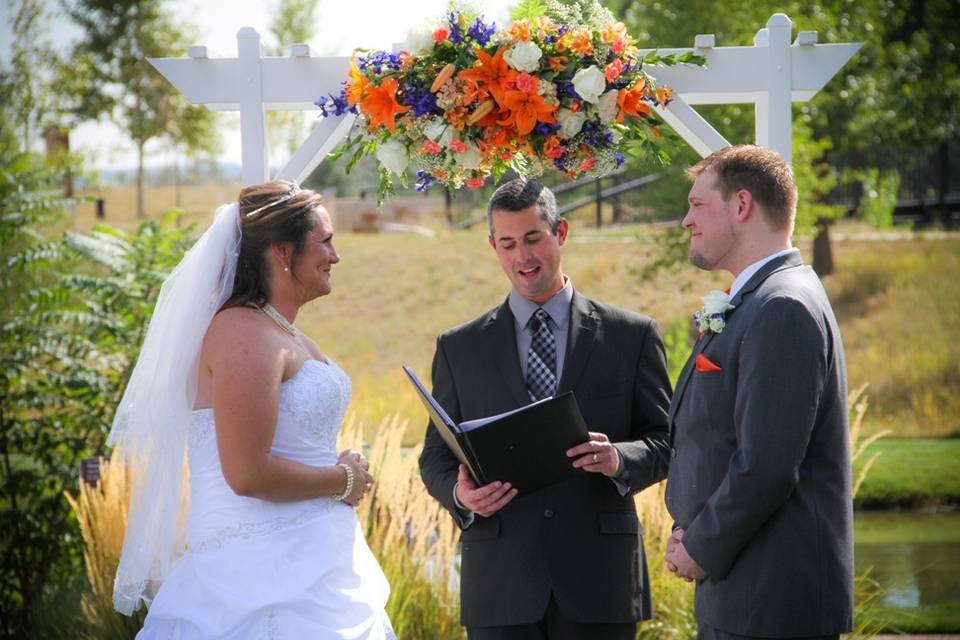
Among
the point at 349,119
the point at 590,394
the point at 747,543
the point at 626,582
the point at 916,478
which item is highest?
the point at 349,119

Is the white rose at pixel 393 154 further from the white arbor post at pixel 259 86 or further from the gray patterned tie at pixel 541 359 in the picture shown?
the gray patterned tie at pixel 541 359

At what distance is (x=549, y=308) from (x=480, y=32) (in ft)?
3.18

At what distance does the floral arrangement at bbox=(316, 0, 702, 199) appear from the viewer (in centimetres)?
360

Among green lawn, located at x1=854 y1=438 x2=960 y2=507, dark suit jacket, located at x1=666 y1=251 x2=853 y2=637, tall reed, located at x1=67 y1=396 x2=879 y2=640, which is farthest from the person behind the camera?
green lawn, located at x1=854 y1=438 x2=960 y2=507

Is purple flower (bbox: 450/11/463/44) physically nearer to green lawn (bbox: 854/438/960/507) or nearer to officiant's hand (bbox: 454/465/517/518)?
officiant's hand (bbox: 454/465/517/518)

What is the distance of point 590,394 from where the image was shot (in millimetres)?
3797

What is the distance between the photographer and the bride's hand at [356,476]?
11.7 feet

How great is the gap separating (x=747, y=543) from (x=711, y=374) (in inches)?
18.3

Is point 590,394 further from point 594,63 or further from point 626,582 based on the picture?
point 594,63

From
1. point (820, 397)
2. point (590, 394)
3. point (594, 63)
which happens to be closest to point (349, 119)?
point (594, 63)

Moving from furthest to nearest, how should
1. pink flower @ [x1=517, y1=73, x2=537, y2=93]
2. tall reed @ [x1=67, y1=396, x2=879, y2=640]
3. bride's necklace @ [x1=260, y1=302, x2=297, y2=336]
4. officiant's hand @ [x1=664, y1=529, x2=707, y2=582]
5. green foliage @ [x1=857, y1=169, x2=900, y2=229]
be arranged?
green foliage @ [x1=857, y1=169, x2=900, y2=229]
tall reed @ [x1=67, y1=396, x2=879, y2=640]
pink flower @ [x1=517, y1=73, x2=537, y2=93]
bride's necklace @ [x1=260, y1=302, x2=297, y2=336]
officiant's hand @ [x1=664, y1=529, x2=707, y2=582]

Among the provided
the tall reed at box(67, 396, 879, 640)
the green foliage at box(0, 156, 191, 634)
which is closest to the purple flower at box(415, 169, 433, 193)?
the tall reed at box(67, 396, 879, 640)

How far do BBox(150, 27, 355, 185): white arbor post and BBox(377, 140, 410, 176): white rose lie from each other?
0.42m

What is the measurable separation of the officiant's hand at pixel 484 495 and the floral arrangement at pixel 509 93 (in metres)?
1.05
